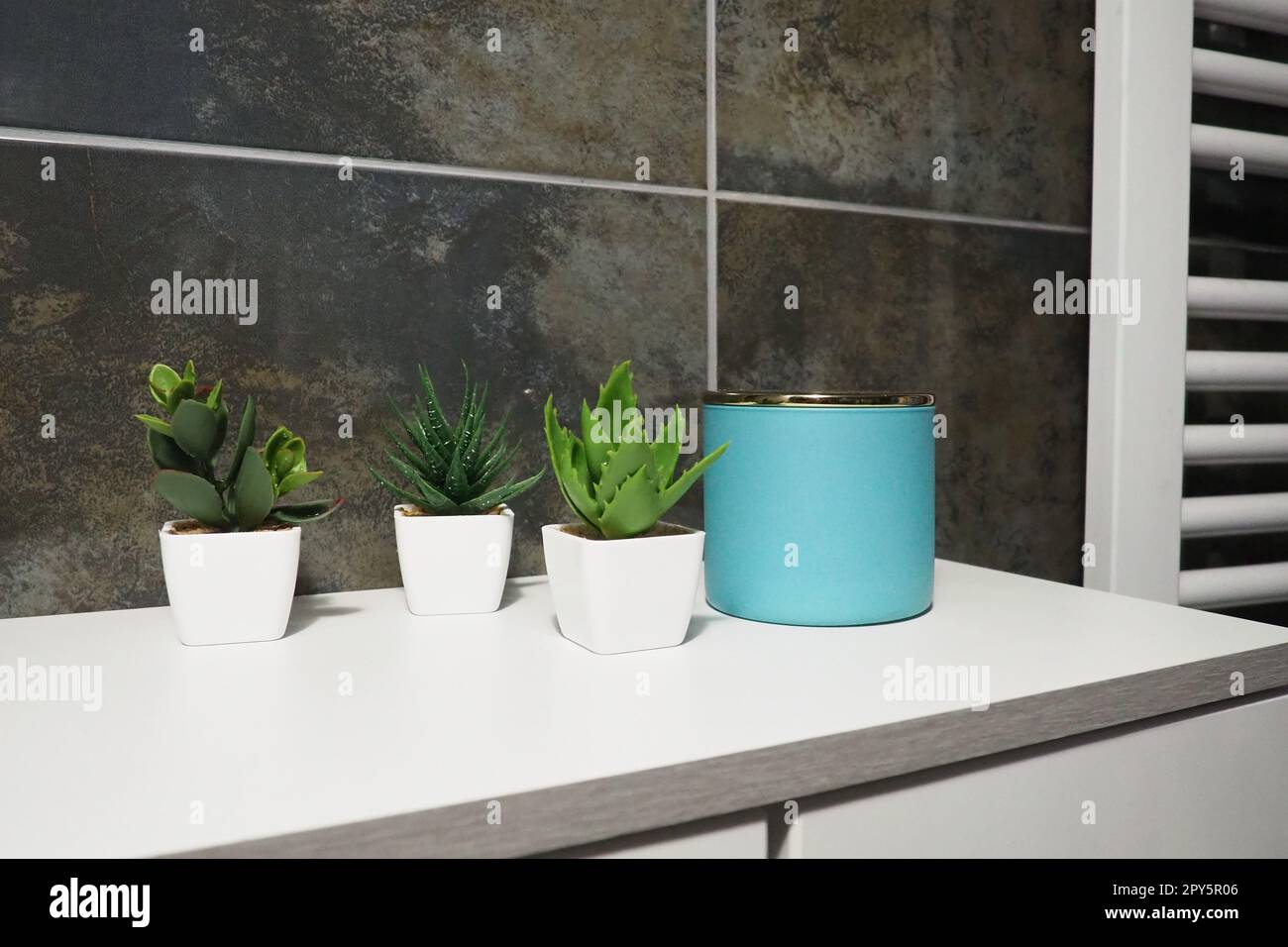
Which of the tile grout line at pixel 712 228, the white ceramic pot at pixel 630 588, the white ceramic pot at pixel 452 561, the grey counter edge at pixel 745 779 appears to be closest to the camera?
the grey counter edge at pixel 745 779

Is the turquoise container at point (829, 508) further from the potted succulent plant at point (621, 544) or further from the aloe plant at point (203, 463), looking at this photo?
the aloe plant at point (203, 463)

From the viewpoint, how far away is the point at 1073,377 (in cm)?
104

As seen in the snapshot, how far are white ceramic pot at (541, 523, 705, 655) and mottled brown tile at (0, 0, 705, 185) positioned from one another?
0.37 m

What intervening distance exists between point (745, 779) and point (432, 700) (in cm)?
16

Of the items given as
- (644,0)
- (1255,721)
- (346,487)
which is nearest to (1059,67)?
(644,0)

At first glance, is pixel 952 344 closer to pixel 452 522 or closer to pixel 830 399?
pixel 830 399

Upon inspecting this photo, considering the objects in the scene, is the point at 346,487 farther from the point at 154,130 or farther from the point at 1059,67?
the point at 1059,67

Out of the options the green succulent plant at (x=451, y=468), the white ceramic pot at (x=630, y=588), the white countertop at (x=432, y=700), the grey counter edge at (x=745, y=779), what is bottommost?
the grey counter edge at (x=745, y=779)

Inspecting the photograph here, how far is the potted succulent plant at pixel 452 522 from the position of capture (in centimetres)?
66

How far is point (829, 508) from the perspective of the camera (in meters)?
0.61

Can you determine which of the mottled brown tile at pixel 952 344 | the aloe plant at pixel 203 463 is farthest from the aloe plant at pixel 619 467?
the mottled brown tile at pixel 952 344

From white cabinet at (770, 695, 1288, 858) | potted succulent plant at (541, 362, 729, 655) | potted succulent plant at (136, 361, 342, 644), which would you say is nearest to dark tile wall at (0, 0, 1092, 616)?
potted succulent plant at (136, 361, 342, 644)

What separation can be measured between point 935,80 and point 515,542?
1.99 ft
